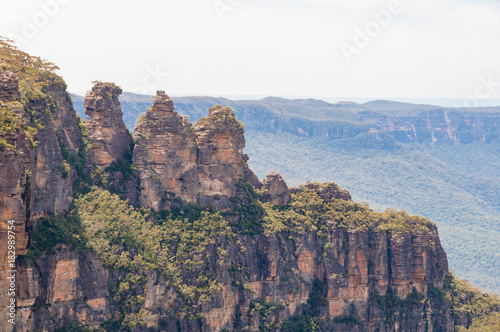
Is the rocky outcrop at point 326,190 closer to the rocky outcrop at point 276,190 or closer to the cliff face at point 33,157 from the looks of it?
the rocky outcrop at point 276,190

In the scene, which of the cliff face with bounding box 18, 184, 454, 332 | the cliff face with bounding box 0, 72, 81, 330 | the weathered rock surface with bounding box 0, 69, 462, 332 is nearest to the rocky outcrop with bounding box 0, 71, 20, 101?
the cliff face with bounding box 0, 72, 81, 330

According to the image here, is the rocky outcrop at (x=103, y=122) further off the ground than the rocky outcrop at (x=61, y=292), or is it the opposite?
the rocky outcrop at (x=103, y=122)

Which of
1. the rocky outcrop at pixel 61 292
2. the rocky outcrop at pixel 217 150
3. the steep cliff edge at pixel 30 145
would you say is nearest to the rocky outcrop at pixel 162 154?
the rocky outcrop at pixel 217 150

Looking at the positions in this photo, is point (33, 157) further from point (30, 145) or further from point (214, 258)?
point (214, 258)

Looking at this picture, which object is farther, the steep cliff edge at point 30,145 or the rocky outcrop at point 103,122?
the rocky outcrop at point 103,122

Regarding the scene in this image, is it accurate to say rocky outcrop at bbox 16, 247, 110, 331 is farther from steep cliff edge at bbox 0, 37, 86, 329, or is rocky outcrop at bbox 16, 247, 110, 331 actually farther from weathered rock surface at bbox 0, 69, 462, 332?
steep cliff edge at bbox 0, 37, 86, 329
